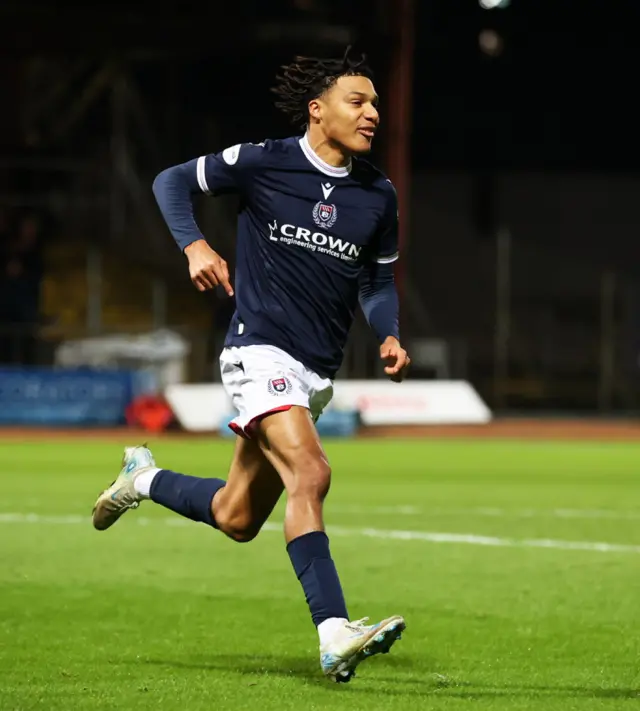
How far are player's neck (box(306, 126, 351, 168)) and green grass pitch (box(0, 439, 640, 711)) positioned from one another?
6.74 ft

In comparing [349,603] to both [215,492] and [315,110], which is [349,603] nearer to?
[215,492]

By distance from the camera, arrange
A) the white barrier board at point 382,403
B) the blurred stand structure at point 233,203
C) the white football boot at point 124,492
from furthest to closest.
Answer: the blurred stand structure at point 233,203, the white barrier board at point 382,403, the white football boot at point 124,492

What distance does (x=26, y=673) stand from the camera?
609 cm

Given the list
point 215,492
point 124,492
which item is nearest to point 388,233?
point 215,492

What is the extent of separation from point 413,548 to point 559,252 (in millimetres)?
31408

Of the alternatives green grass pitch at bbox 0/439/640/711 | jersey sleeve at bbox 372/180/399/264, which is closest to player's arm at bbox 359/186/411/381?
jersey sleeve at bbox 372/180/399/264

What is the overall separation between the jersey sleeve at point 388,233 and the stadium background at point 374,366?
5.53 ft

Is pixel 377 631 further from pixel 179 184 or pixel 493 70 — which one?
pixel 493 70

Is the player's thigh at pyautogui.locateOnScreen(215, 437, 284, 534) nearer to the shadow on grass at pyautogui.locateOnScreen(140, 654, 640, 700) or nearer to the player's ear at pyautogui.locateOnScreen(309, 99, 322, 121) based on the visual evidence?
the shadow on grass at pyautogui.locateOnScreen(140, 654, 640, 700)

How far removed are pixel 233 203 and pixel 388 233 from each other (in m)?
29.5

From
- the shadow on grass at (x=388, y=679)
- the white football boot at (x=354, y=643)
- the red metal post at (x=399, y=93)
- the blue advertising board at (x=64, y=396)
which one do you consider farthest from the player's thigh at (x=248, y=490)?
the red metal post at (x=399, y=93)

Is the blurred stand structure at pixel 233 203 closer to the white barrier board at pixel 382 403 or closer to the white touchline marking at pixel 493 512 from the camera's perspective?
the white barrier board at pixel 382 403

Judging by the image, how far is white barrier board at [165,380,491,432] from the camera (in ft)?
80.6

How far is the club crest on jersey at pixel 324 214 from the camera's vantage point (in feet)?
21.7
